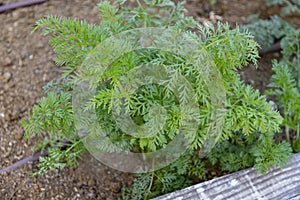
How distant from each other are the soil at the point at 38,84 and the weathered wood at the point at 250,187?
262 millimetres

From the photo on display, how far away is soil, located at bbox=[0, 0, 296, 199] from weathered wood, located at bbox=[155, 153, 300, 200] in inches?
10.3

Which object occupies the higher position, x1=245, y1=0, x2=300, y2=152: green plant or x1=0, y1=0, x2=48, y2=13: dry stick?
x1=0, y1=0, x2=48, y2=13: dry stick

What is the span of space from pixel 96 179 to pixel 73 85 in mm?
540

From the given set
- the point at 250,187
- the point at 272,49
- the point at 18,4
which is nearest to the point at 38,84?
the point at 18,4

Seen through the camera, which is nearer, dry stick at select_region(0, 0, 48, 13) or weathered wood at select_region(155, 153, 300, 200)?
weathered wood at select_region(155, 153, 300, 200)

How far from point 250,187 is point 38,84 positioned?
116cm

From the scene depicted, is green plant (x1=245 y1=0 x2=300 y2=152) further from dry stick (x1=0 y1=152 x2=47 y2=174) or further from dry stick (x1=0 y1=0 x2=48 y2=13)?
dry stick (x1=0 y1=0 x2=48 y2=13)

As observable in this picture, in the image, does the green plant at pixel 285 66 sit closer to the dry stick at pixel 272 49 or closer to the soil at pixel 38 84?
the dry stick at pixel 272 49

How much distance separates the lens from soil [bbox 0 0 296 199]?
2.03m

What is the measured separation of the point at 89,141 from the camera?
5.85ft

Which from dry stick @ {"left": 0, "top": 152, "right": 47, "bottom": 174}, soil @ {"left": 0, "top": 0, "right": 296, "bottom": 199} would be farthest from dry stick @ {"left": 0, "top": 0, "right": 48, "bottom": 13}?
dry stick @ {"left": 0, "top": 152, "right": 47, "bottom": 174}

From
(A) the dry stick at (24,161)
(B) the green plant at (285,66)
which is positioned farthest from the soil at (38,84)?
(B) the green plant at (285,66)

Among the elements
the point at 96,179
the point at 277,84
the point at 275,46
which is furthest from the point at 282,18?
the point at 96,179

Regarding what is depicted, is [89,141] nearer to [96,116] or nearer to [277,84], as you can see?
[96,116]
